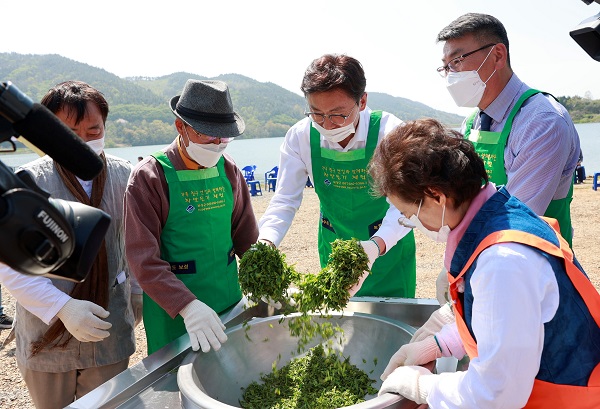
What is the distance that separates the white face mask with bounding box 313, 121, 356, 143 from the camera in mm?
3076

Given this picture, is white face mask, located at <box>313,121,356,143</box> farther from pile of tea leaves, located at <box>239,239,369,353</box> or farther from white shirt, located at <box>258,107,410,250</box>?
pile of tea leaves, located at <box>239,239,369,353</box>

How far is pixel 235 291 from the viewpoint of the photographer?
286cm

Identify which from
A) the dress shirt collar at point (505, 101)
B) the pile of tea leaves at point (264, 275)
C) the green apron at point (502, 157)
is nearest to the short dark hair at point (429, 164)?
the pile of tea leaves at point (264, 275)

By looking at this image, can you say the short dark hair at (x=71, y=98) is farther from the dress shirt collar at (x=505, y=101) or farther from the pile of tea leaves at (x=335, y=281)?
the dress shirt collar at (x=505, y=101)

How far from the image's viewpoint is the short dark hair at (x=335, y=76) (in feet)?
9.45

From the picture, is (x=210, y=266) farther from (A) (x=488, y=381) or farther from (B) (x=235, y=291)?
(A) (x=488, y=381)

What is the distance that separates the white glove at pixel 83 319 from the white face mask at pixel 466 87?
88.3 inches

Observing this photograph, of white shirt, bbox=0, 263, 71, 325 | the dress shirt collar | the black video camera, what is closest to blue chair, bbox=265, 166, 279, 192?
the dress shirt collar

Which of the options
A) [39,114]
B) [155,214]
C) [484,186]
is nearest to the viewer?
[39,114]

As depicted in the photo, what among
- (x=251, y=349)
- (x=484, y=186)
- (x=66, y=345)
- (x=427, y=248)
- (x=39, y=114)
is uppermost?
(x=39, y=114)

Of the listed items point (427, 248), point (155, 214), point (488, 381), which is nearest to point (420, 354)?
point (488, 381)

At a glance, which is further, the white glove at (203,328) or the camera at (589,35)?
the camera at (589,35)

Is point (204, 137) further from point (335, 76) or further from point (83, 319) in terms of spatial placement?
point (83, 319)

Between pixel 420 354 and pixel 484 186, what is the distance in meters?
0.64
